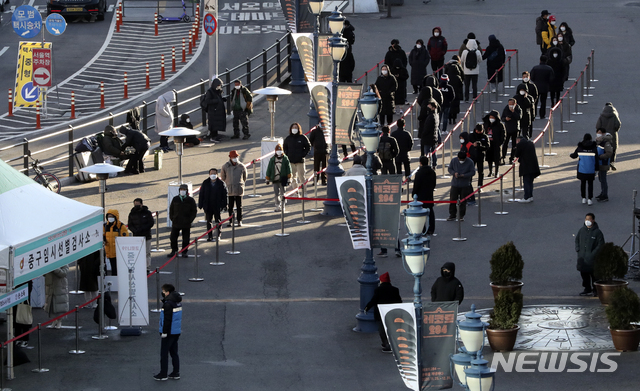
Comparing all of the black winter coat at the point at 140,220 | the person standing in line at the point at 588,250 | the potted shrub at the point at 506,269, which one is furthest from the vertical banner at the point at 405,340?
the black winter coat at the point at 140,220

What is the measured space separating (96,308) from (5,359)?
205cm

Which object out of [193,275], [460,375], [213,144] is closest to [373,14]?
[213,144]

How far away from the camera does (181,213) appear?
21953 mm

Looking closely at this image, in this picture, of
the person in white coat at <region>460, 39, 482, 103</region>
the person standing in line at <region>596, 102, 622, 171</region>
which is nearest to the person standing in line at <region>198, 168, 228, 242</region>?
the person standing in line at <region>596, 102, 622, 171</region>

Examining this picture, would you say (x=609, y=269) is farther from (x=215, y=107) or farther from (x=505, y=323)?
(x=215, y=107)

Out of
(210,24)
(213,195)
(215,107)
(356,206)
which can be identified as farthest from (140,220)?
(210,24)

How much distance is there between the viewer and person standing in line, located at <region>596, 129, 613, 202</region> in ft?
82.4

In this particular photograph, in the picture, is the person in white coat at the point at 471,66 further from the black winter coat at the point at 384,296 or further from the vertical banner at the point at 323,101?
the black winter coat at the point at 384,296

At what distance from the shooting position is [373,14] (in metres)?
48.1

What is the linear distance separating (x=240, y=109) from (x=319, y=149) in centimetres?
529

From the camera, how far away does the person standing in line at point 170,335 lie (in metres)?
16.3

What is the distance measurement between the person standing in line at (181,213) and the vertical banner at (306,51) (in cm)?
701

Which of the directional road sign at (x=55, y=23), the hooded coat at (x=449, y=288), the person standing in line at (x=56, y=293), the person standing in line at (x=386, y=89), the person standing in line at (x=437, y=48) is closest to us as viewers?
the hooded coat at (x=449, y=288)

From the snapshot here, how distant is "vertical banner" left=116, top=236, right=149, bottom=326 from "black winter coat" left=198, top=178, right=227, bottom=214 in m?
4.69
